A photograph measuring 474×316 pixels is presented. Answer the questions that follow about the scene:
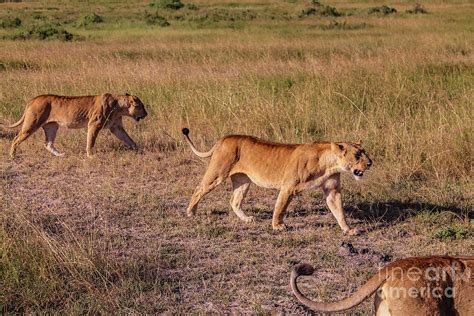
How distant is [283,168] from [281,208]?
37 centimetres

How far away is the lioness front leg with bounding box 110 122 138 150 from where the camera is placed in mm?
10406

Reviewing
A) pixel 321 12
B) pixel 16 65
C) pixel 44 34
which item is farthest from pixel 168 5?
pixel 16 65

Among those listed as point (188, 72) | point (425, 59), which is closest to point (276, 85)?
point (188, 72)

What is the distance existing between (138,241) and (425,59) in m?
Answer: 11.2

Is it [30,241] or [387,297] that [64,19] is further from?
[387,297]

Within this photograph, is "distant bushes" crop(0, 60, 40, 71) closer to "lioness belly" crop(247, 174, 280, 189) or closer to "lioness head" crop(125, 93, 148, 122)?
"lioness head" crop(125, 93, 148, 122)

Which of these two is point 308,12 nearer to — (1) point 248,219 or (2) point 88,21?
(2) point 88,21

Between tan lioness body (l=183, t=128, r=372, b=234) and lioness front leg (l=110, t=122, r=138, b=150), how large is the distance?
3265 millimetres

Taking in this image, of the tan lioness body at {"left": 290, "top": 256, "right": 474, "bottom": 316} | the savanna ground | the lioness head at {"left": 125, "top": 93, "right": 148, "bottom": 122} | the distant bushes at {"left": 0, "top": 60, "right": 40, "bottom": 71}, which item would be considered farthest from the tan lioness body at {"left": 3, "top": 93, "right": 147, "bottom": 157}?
the distant bushes at {"left": 0, "top": 60, "right": 40, "bottom": 71}

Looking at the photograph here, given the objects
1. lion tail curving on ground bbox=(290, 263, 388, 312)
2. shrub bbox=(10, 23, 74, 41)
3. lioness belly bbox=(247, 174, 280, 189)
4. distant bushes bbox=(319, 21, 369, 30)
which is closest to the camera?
lion tail curving on ground bbox=(290, 263, 388, 312)

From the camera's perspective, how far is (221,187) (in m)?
8.54

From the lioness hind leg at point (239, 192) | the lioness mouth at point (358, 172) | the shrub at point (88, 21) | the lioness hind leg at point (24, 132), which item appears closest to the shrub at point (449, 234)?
the lioness mouth at point (358, 172)

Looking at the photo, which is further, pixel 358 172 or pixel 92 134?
pixel 92 134

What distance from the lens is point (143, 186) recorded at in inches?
337
